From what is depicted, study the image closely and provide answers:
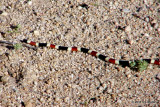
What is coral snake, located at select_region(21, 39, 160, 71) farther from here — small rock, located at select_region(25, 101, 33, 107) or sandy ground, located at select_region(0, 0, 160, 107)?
small rock, located at select_region(25, 101, 33, 107)

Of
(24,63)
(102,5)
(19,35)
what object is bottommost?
(24,63)

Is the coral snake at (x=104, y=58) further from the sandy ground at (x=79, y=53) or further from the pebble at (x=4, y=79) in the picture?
the pebble at (x=4, y=79)

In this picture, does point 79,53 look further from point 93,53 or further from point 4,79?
point 4,79

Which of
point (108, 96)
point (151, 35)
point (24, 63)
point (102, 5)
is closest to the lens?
point (108, 96)

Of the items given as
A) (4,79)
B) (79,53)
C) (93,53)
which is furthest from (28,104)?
(93,53)

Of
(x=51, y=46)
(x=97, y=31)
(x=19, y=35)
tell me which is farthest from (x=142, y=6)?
(x=19, y=35)

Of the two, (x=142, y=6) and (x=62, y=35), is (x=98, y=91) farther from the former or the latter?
(x=142, y=6)

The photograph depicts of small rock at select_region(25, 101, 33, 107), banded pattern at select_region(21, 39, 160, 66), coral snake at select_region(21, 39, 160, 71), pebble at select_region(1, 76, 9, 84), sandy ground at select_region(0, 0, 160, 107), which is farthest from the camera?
banded pattern at select_region(21, 39, 160, 66)

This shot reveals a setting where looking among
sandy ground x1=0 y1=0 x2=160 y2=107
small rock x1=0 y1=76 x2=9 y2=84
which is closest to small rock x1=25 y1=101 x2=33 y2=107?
sandy ground x1=0 y1=0 x2=160 y2=107
